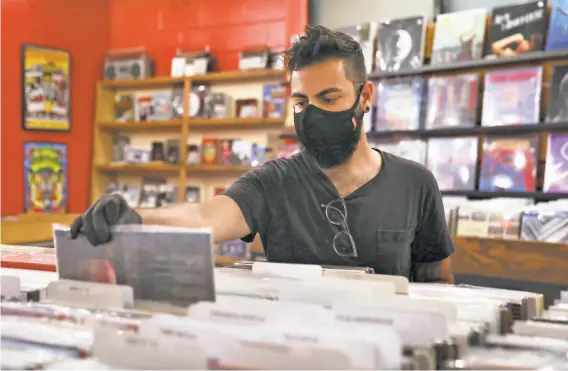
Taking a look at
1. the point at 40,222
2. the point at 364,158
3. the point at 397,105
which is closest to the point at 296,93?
the point at 364,158

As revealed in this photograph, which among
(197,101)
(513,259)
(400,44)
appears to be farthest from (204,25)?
(513,259)

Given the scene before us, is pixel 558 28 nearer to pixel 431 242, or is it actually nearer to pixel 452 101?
pixel 452 101

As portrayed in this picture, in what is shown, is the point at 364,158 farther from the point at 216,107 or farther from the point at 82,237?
the point at 216,107

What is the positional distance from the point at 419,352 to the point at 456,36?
3.45 meters

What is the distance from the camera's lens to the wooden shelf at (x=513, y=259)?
3197 millimetres

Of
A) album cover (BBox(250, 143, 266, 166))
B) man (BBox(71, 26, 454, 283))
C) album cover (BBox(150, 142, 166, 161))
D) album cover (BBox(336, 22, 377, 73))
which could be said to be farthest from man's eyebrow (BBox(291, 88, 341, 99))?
album cover (BBox(150, 142, 166, 161))

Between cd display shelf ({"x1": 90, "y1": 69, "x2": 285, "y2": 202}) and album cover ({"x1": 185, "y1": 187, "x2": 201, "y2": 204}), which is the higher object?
cd display shelf ({"x1": 90, "y1": 69, "x2": 285, "y2": 202})

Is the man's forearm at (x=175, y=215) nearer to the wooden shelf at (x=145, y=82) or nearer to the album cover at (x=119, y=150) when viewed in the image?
the wooden shelf at (x=145, y=82)

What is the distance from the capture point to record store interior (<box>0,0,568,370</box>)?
0.80 metres

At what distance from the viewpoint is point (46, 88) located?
219 inches

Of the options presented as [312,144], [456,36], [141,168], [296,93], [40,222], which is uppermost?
[456,36]

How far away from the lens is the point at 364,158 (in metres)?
1.81

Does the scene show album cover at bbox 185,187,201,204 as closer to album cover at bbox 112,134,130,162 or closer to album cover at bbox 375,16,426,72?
album cover at bbox 112,134,130,162

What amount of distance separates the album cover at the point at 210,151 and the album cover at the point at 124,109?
0.92 metres
